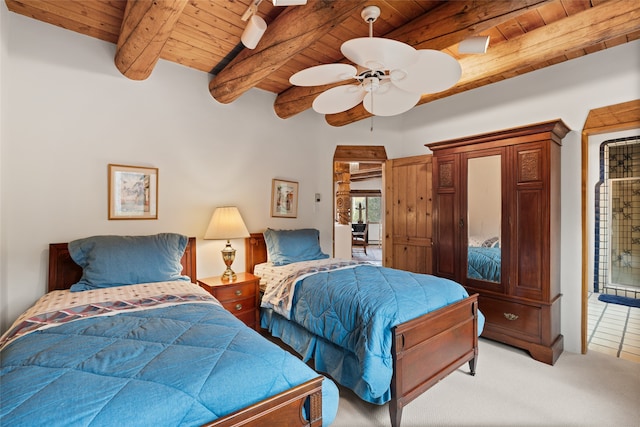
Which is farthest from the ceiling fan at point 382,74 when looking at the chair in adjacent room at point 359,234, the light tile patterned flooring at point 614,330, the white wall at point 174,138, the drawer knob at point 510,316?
the chair in adjacent room at point 359,234

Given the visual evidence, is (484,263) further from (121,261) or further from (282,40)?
(121,261)

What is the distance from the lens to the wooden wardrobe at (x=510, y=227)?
9.05 ft

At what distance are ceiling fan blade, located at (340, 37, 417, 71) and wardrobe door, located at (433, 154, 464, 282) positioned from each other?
1.95 meters

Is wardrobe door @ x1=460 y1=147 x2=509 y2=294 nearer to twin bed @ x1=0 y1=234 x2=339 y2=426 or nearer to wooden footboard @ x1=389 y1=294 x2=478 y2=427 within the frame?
wooden footboard @ x1=389 y1=294 x2=478 y2=427

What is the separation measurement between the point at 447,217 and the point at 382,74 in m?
2.00

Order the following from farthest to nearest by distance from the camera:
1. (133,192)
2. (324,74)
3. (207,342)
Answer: (133,192), (324,74), (207,342)

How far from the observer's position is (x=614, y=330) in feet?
11.4

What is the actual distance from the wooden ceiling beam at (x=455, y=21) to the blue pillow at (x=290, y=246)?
219 centimetres

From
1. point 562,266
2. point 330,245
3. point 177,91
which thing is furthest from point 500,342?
point 177,91

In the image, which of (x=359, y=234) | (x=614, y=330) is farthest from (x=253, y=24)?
(x=359, y=234)

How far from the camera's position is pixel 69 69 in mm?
2469

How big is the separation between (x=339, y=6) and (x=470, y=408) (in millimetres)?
2713

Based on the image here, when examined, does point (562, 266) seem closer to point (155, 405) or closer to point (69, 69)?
point (155, 405)

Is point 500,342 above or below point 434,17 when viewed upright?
below
